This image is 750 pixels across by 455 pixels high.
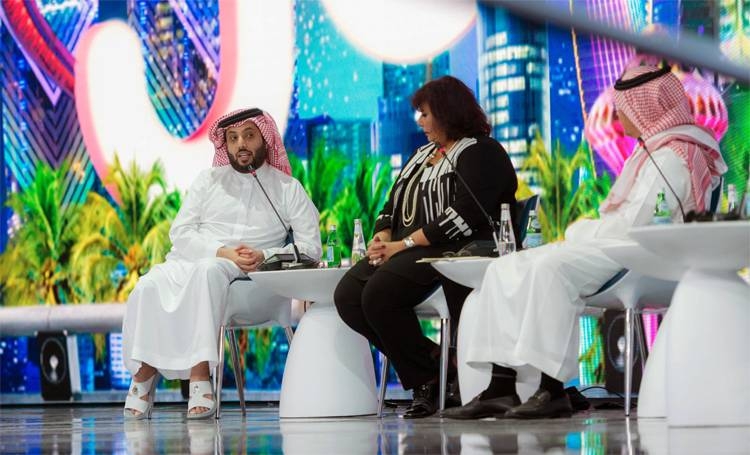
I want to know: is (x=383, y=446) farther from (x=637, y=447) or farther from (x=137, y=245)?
(x=137, y=245)

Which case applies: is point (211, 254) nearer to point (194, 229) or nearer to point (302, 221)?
point (194, 229)

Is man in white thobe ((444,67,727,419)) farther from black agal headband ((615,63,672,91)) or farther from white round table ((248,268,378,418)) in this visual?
white round table ((248,268,378,418))

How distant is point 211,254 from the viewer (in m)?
5.84

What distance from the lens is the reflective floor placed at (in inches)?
118

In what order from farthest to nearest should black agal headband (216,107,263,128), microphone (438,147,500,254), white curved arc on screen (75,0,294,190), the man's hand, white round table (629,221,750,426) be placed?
white curved arc on screen (75,0,294,190)
black agal headband (216,107,263,128)
the man's hand
microphone (438,147,500,254)
white round table (629,221,750,426)

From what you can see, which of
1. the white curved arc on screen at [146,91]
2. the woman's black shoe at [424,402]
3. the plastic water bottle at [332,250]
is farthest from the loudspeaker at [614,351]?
the white curved arc on screen at [146,91]

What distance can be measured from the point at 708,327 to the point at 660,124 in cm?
103

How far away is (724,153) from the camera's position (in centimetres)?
639

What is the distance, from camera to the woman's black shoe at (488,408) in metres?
4.35

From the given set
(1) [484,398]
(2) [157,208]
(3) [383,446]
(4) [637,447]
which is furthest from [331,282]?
(2) [157,208]

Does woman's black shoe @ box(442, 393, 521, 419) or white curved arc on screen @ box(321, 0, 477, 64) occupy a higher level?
white curved arc on screen @ box(321, 0, 477, 64)

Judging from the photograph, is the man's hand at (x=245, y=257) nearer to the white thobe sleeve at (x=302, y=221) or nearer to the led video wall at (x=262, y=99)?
the white thobe sleeve at (x=302, y=221)

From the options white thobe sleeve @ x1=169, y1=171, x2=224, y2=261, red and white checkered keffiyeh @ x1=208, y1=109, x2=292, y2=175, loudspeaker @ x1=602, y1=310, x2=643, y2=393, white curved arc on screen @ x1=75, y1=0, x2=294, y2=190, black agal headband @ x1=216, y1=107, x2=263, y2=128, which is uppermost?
white curved arc on screen @ x1=75, y1=0, x2=294, y2=190

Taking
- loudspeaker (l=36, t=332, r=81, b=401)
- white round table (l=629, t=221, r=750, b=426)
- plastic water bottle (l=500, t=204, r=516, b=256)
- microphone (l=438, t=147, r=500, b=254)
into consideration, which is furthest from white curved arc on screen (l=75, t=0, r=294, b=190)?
white round table (l=629, t=221, r=750, b=426)
